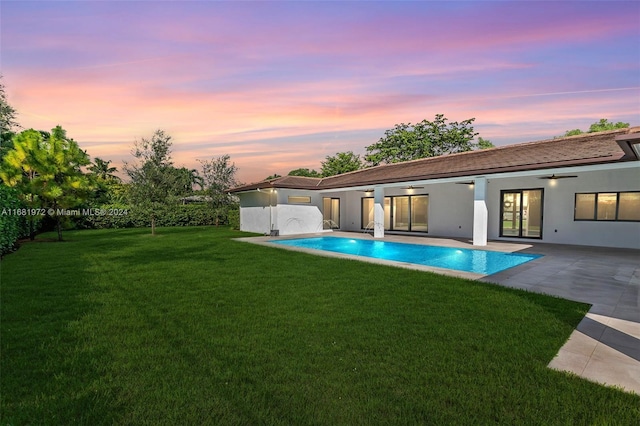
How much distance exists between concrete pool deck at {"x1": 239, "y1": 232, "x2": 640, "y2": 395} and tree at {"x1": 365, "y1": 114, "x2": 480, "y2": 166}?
2664 cm

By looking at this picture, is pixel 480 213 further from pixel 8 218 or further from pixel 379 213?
pixel 8 218

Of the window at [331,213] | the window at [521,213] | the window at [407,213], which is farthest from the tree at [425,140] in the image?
the window at [521,213]

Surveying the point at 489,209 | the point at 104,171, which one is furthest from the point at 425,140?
the point at 104,171

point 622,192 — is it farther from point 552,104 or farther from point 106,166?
point 106,166

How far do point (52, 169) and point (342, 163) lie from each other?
33927 millimetres

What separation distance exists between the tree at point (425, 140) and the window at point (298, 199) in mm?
20358

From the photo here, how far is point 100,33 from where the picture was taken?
1025cm

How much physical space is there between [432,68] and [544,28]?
14.8 feet

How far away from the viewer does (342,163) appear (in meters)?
45.0

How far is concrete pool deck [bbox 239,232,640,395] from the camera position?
3.45m

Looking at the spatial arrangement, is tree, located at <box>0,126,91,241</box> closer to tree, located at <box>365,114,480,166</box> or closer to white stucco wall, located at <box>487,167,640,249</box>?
white stucco wall, located at <box>487,167,640,249</box>

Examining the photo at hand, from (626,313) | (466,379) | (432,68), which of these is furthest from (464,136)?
(466,379)

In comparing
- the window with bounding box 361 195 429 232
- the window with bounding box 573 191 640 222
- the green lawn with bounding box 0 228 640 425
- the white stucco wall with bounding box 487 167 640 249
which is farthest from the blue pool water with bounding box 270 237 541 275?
the window with bounding box 361 195 429 232

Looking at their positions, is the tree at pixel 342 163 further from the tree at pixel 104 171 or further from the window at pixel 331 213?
the tree at pixel 104 171
